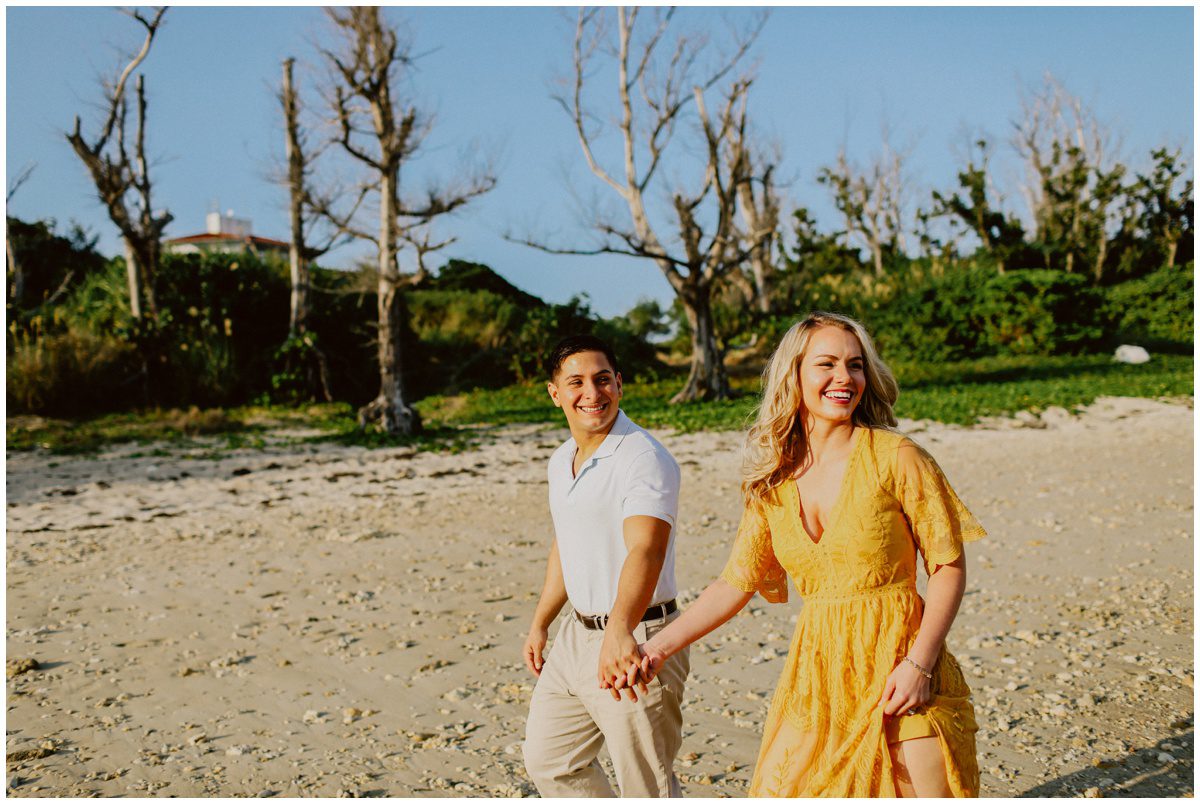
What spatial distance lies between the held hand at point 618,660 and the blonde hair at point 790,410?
51cm

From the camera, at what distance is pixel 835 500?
2.63m

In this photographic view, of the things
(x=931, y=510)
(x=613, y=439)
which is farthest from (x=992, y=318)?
(x=931, y=510)

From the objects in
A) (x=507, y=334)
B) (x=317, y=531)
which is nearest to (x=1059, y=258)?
(x=507, y=334)

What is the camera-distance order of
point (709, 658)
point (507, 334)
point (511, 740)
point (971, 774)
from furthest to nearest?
point (507, 334) < point (709, 658) < point (511, 740) < point (971, 774)

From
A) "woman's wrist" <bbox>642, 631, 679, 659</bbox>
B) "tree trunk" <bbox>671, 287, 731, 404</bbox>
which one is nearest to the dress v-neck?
"woman's wrist" <bbox>642, 631, 679, 659</bbox>

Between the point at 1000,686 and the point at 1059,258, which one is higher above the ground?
the point at 1059,258

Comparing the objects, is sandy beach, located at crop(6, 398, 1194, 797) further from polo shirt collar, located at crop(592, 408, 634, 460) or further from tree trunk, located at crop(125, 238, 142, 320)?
tree trunk, located at crop(125, 238, 142, 320)

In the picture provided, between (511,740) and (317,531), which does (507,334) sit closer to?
(317,531)

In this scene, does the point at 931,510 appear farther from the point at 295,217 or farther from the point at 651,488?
the point at 295,217

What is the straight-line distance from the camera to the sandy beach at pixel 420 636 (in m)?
4.31

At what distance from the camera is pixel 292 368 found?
21.6m

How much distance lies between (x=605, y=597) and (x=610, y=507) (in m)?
0.26

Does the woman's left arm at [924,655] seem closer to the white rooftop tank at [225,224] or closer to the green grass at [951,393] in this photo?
the green grass at [951,393]

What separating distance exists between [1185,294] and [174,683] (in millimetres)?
31848
